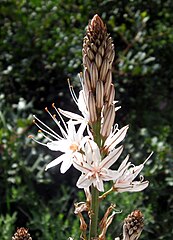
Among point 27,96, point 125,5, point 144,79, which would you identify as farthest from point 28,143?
point 125,5

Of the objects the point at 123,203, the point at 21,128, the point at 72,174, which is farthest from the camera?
the point at 72,174

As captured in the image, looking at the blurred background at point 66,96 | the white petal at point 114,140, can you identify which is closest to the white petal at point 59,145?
the white petal at point 114,140

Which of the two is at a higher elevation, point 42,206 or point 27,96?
point 27,96

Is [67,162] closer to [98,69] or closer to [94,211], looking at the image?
[94,211]

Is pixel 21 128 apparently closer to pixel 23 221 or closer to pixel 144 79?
pixel 23 221

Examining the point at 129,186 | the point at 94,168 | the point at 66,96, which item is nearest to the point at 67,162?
the point at 94,168

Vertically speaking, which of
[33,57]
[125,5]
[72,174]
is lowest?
[72,174]
